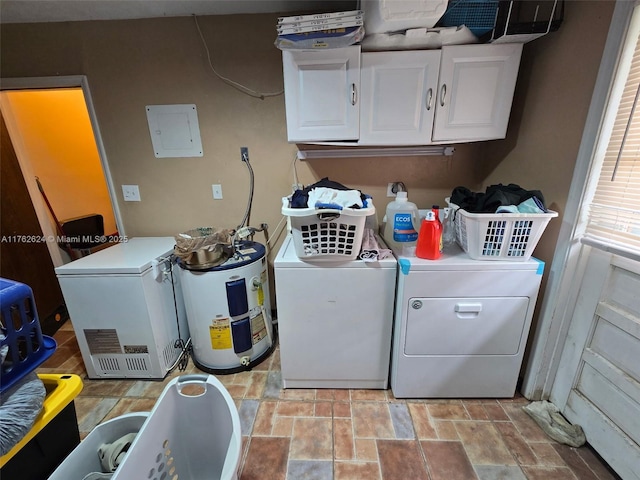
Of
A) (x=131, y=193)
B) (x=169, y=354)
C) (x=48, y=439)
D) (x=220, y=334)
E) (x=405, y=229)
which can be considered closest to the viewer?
(x=48, y=439)

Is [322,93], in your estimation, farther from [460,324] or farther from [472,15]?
[460,324]

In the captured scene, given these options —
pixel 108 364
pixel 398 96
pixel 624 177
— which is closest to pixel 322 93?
pixel 398 96

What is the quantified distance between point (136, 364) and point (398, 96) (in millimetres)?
2231

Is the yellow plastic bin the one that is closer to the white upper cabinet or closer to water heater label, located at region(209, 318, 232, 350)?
water heater label, located at region(209, 318, 232, 350)

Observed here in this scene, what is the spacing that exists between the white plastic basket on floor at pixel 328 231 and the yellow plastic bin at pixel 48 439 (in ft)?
3.11

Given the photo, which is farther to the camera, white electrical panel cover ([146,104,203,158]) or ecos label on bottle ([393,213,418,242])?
white electrical panel cover ([146,104,203,158])

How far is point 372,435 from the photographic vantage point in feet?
4.40

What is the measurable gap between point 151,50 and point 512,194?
7.71 feet

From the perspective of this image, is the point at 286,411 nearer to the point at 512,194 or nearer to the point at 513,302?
the point at 513,302

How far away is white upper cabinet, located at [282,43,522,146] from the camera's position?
1.39m

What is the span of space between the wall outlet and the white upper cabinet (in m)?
1.35

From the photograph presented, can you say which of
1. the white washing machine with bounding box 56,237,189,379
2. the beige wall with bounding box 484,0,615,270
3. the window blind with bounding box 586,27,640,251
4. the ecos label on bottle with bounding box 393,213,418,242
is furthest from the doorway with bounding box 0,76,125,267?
the window blind with bounding box 586,27,640,251

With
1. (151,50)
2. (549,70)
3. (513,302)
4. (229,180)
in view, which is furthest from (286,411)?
(151,50)

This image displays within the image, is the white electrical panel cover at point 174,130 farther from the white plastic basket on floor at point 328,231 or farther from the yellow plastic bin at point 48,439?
the yellow plastic bin at point 48,439
